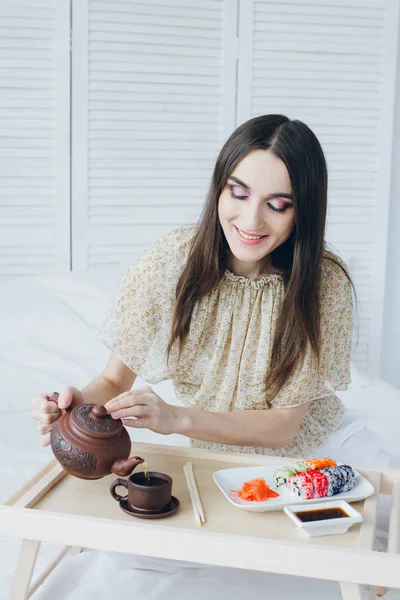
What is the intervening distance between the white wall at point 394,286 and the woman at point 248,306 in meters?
1.93

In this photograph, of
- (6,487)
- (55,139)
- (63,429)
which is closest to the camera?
(63,429)

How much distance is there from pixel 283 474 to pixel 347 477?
11cm

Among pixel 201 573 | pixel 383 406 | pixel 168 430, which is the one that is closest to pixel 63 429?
pixel 168 430

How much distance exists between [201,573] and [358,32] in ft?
8.37

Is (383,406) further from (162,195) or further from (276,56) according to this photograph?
(276,56)

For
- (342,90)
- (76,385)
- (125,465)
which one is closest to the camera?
(125,465)

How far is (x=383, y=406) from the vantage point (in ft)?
8.04

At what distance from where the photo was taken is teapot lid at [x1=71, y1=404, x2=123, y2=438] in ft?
4.07

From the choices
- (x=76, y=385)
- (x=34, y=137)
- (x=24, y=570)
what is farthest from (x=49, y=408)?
(x=34, y=137)

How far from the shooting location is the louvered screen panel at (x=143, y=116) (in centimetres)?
306

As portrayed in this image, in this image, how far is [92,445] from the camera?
4.04 feet

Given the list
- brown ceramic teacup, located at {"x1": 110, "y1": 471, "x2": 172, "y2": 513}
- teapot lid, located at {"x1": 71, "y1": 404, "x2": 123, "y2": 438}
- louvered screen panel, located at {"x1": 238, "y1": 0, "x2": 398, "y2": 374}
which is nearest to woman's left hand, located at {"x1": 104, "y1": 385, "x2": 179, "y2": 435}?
teapot lid, located at {"x1": 71, "y1": 404, "x2": 123, "y2": 438}

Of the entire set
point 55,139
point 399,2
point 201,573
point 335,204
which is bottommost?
point 201,573

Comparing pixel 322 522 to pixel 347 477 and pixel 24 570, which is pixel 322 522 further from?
pixel 24 570
